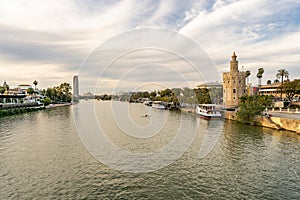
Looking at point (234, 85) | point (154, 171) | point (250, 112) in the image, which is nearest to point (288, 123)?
point (250, 112)

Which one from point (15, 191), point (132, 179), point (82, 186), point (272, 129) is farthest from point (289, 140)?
point (15, 191)

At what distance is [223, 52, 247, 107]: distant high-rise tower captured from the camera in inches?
2480

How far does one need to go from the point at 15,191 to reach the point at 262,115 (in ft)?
119

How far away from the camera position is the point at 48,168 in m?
17.2

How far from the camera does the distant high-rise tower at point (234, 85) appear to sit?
63000 millimetres

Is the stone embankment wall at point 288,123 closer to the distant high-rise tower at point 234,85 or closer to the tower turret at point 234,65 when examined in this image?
the distant high-rise tower at point 234,85

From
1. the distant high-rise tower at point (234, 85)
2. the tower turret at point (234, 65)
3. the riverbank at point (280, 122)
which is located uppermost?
the tower turret at point (234, 65)

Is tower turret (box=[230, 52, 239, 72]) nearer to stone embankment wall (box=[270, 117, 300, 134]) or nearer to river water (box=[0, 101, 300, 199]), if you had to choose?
stone embankment wall (box=[270, 117, 300, 134])

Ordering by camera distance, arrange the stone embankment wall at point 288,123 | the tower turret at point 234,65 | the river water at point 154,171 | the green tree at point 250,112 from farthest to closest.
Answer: the tower turret at point 234,65 → the green tree at point 250,112 → the stone embankment wall at point 288,123 → the river water at point 154,171

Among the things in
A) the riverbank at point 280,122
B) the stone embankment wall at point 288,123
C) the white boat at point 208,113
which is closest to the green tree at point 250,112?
the riverbank at point 280,122

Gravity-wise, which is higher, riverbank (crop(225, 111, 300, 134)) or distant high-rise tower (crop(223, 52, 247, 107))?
distant high-rise tower (crop(223, 52, 247, 107))

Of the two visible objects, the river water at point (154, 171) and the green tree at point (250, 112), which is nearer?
the river water at point (154, 171)

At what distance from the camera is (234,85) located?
6300 cm

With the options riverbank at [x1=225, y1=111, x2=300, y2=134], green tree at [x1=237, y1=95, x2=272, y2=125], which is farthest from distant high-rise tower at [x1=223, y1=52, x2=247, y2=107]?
riverbank at [x1=225, y1=111, x2=300, y2=134]
